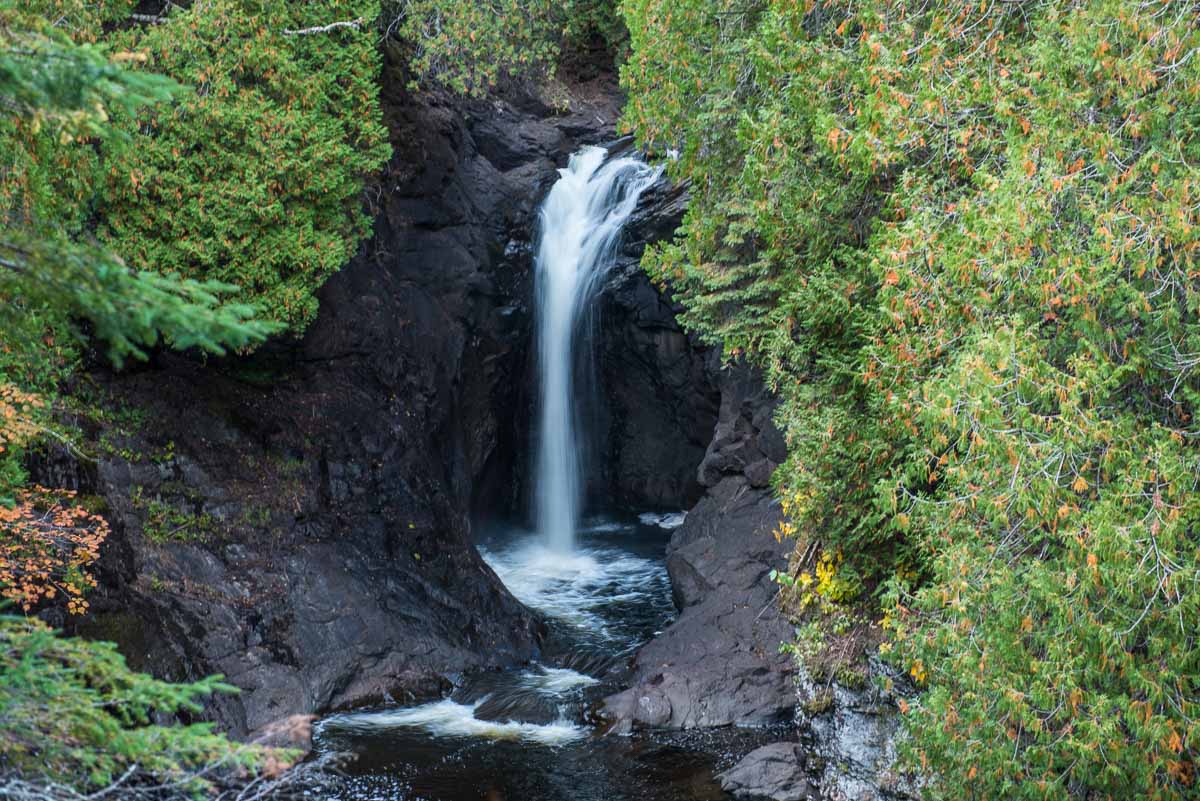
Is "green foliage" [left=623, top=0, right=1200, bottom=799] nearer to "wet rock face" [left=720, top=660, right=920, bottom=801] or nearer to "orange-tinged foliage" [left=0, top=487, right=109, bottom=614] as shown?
"wet rock face" [left=720, top=660, right=920, bottom=801]

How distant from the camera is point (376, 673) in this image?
12.8 metres

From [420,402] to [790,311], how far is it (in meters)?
7.18

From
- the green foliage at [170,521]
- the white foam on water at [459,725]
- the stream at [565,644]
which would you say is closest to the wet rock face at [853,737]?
the stream at [565,644]

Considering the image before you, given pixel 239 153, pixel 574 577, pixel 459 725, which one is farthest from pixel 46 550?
pixel 574 577

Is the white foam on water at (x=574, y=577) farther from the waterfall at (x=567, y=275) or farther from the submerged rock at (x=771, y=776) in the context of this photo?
the submerged rock at (x=771, y=776)

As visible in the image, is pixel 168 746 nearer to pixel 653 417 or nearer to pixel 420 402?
pixel 420 402

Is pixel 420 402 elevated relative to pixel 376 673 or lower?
elevated

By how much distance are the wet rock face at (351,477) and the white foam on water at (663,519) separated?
3.96m

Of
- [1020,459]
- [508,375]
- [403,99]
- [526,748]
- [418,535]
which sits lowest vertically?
[526,748]

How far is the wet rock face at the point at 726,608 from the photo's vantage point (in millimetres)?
11914

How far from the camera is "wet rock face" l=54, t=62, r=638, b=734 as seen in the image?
12219 millimetres

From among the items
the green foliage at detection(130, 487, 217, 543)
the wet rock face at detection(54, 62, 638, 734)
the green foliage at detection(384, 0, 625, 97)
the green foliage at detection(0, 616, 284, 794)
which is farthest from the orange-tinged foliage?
the green foliage at detection(384, 0, 625, 97)

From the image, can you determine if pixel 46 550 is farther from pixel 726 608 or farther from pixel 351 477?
pixel 726 608

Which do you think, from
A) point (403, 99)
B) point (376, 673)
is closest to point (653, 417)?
point (403, 99)
